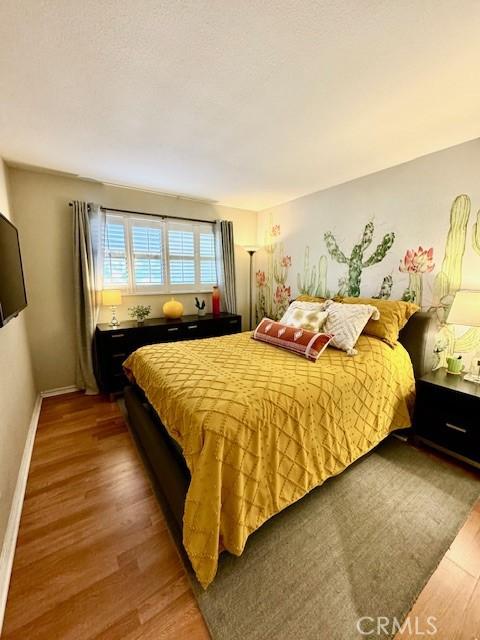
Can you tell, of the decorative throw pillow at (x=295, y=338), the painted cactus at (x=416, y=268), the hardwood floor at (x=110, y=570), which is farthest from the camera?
the painted cactus at (x=416, y=268)

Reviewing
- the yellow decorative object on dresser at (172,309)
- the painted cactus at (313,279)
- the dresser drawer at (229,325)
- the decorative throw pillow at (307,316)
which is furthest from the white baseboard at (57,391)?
the painted cactus at (313,279)

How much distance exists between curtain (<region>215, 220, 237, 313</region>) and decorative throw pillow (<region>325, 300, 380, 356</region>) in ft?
6.15

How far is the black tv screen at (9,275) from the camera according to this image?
4.69ft

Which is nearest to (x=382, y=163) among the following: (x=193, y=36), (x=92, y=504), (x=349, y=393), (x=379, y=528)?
(x=193, y=36)

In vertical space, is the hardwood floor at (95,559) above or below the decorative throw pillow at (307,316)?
below

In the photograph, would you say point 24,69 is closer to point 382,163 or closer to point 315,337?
point 315,337

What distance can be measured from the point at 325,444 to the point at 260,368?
607 mm

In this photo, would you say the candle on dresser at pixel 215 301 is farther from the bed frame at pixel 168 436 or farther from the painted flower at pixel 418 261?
the painted flower at pixel 418 261

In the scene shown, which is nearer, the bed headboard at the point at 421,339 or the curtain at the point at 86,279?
the bed headboard at the point at 421,339

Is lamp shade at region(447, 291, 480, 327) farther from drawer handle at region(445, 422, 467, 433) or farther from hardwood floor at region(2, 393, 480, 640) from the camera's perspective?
hardwood floor at region(2, 393, 480, 640)

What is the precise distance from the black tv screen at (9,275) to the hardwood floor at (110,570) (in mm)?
1158

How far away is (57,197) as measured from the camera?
2797mm

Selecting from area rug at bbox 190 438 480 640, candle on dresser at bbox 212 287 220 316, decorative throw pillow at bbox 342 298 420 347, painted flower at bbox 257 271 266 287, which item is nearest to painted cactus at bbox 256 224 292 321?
painted flower at bbox 257 271 266 287

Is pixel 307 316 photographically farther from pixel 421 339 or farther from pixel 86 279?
pixel 86 279
